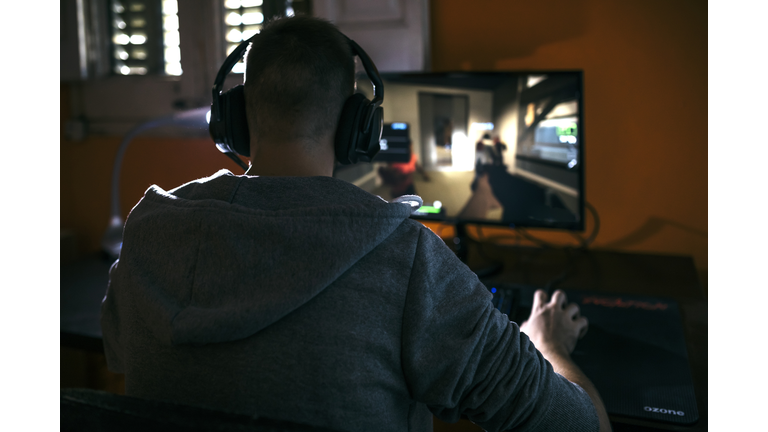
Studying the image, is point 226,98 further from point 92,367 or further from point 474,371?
point 92,367

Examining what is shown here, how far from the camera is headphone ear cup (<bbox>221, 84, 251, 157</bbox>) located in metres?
0.78

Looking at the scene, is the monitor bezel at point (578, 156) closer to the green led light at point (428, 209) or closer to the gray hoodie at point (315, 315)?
the green led light at point (428, 209)

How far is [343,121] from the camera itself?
2.43 ft

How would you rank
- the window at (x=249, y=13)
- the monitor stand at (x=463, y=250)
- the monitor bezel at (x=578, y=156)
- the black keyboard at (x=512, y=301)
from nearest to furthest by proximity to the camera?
the black keyboard at (x=512, y=301), the monitor bezel at (x=578, y=156), the monitor stand at (x=463, y=250), the window at (x=249, y=13)

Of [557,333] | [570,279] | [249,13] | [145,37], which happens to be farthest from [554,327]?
[145,37]

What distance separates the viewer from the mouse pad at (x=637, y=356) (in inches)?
33.1

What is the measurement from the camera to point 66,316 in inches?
49.4

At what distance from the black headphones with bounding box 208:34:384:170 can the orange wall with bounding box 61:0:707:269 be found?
692mm

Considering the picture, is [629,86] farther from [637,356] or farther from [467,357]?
[467,357]

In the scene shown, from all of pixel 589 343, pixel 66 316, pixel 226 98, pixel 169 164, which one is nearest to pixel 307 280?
pixel 226 98

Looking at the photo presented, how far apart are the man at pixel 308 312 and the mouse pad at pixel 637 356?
0.74 ft

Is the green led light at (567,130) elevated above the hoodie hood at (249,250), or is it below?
above

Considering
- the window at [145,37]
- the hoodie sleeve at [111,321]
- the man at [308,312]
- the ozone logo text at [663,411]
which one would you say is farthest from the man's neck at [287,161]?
the window at [145,37]

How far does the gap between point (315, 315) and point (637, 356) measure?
2.21 ft
